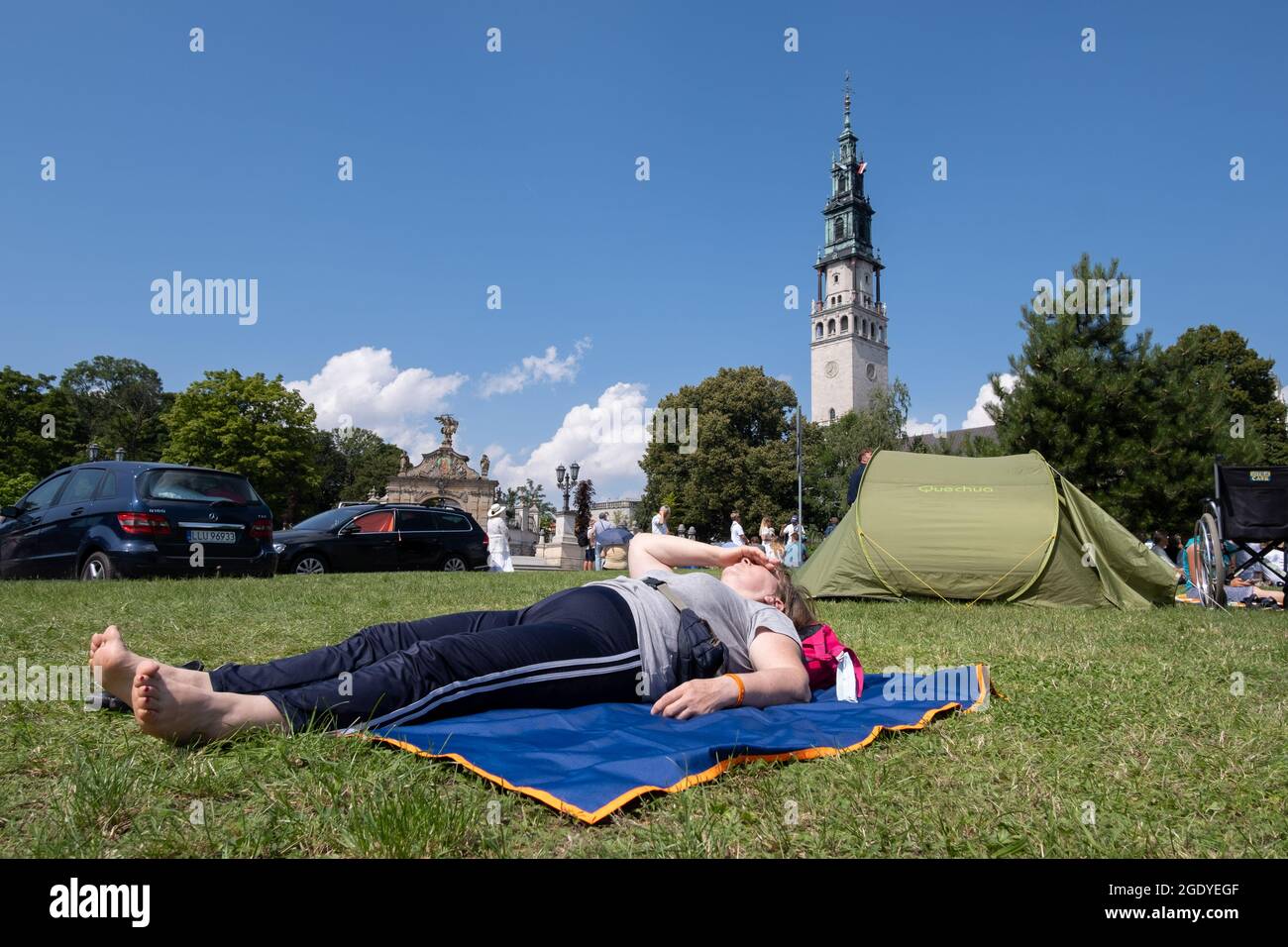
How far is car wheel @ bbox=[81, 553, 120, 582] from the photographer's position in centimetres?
933

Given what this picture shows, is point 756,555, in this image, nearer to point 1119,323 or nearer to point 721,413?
point 1119,323

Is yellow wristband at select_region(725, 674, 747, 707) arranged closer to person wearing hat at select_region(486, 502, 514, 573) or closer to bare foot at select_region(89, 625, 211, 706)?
bare foot at select_region(89, 625, 211, 706)

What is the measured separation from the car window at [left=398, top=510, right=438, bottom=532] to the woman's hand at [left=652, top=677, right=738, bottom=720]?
1366 centimetres

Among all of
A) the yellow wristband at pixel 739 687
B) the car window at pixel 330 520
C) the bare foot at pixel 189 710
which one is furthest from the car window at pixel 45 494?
the yellow wristband at pixel 739 687

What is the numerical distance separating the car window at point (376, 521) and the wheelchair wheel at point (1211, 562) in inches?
528

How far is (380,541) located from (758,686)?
13.3 meters

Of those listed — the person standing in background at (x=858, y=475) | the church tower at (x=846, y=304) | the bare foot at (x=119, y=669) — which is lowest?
the bare foot at (x=119, y=669)

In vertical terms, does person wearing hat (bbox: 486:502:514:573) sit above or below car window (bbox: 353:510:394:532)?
below

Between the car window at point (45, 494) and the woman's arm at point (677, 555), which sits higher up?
the car window at point (45, 494)

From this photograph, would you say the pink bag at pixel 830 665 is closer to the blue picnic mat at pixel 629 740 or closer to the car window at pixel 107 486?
the blue picnic mat at pixel 629 740

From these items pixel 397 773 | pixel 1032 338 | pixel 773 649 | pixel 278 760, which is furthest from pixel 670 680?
pixel 1032 338

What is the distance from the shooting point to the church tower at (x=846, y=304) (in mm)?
84188

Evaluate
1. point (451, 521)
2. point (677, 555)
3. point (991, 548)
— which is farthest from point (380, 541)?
point (677, 555)

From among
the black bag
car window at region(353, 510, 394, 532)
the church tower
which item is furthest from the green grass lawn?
the church tower
